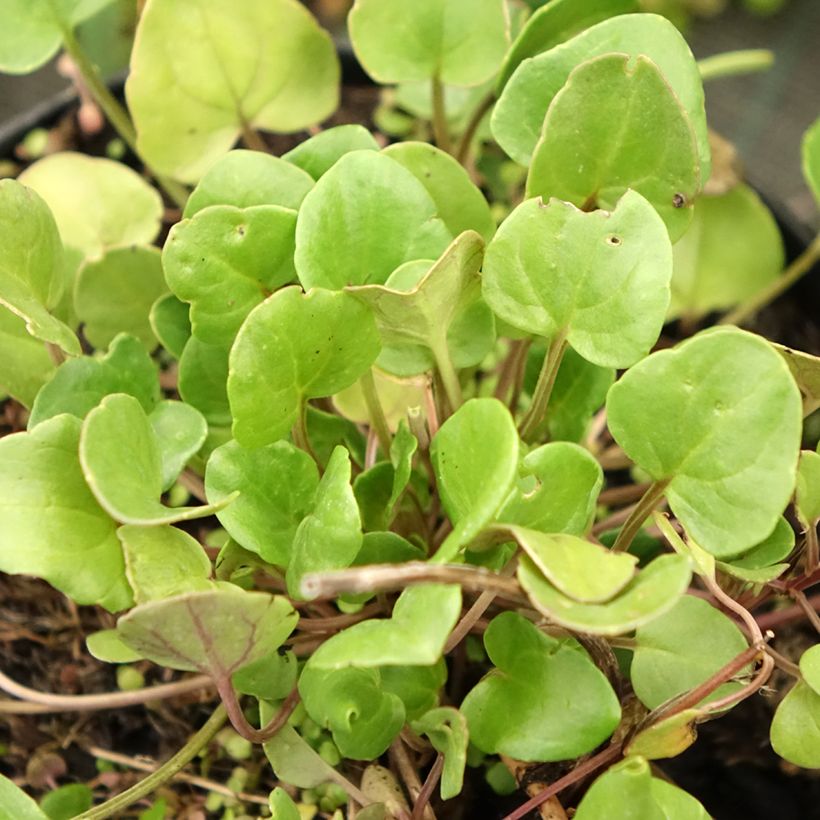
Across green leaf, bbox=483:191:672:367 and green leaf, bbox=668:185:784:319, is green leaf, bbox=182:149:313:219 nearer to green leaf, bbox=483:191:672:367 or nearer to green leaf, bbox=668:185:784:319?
green leaf, bbox=483:191:672:367

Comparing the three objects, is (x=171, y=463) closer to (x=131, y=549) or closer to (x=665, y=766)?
(x=131, y=549)

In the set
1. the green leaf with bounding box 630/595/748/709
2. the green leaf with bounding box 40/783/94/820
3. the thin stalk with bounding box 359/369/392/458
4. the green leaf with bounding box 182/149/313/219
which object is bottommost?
the green leaf with bounding box 40/783/94/820

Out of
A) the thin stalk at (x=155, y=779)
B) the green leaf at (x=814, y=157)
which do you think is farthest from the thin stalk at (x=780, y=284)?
the thin stalk at (x=155, y=779)

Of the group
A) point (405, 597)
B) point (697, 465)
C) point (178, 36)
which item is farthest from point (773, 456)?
point (178, 36)

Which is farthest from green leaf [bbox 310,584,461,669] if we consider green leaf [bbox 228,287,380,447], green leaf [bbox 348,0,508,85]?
green leaf [bbox 348,0,508,85]

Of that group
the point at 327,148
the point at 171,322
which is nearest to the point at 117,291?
the point at 171,322
